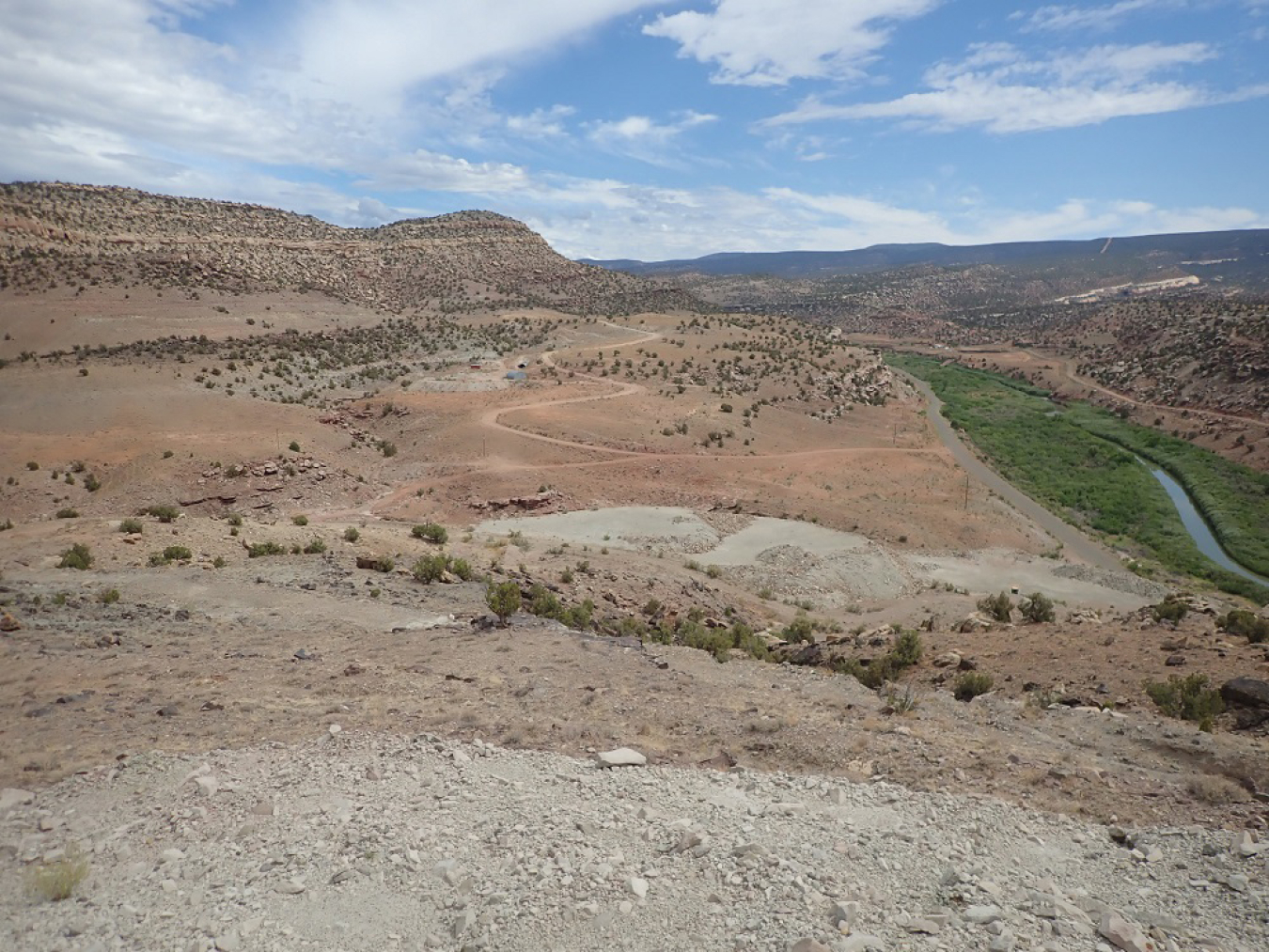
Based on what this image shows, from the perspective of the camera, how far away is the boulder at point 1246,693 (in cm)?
970

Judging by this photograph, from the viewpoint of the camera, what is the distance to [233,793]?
6.62m

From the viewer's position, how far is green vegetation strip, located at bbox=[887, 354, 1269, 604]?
105ft

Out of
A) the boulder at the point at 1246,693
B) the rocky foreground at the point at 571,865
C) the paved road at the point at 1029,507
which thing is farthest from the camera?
the paved road at the point at 1029,507

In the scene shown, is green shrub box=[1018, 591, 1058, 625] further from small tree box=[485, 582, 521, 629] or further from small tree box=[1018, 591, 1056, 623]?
small tree box=[485, 582, 521, 629]

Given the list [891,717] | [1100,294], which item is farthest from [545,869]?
[1100,294]

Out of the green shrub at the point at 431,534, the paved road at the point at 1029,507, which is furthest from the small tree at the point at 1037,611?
the green shrub at the point at 431,534

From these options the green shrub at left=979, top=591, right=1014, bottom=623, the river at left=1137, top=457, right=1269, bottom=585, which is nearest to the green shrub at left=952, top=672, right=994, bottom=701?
the green shrub at left=979, top=591, right=1014, bottom=623

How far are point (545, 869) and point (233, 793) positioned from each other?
3099 millimetres

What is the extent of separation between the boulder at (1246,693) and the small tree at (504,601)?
35.5 ft

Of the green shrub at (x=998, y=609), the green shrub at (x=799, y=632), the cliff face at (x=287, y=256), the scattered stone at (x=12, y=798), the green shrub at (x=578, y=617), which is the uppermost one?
the cliff face at (x=287, y=256)

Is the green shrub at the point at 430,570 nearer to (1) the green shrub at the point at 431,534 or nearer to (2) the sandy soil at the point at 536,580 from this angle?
(2) the sandy soil at the point at 536,580

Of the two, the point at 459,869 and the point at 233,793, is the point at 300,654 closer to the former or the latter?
the point at 233,793

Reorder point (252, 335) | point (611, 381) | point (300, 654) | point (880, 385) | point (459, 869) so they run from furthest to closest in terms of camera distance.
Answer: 1. point (880, 385)
2. point (252, 335)
3. point (611, 381)
4. point (300, 654)
5. point (459, 869)

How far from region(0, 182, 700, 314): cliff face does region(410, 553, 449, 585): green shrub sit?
5457 centimetres
